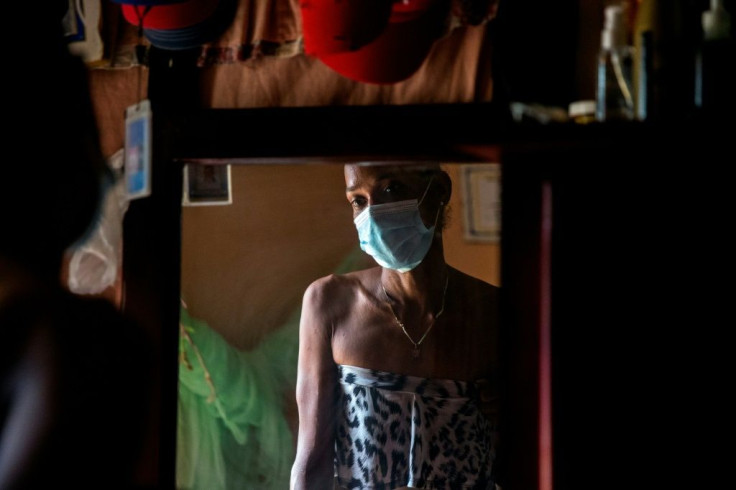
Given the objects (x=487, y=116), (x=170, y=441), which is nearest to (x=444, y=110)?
(x=487, y=116)

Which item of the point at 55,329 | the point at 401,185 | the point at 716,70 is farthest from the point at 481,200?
the point at 55,329

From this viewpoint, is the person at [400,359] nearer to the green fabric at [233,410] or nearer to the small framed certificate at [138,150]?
the green fabric at [233,410]

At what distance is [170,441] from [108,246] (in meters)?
0.45

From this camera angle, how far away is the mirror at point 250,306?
126cm

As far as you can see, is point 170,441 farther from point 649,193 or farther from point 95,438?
point 649,193

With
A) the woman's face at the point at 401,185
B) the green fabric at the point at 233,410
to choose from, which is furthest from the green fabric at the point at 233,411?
the woman's face at the point at 401,185

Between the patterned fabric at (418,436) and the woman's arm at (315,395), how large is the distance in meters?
0.04

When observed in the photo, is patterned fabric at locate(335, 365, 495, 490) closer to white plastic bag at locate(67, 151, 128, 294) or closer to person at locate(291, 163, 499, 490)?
person at locate(291, 163, 499, 490)

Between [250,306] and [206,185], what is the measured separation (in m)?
0.21

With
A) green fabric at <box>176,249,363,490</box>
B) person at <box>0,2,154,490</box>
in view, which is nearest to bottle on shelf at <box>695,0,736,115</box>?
green fabric at <box>176,249,363,490</box>

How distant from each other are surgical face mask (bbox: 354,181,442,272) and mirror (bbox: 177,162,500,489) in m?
0.03

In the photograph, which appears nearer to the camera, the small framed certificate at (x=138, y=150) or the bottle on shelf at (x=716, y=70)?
the bottle on shelf at (x=716, y=70)

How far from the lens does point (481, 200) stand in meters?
1.19

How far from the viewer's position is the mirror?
1.26 meters
